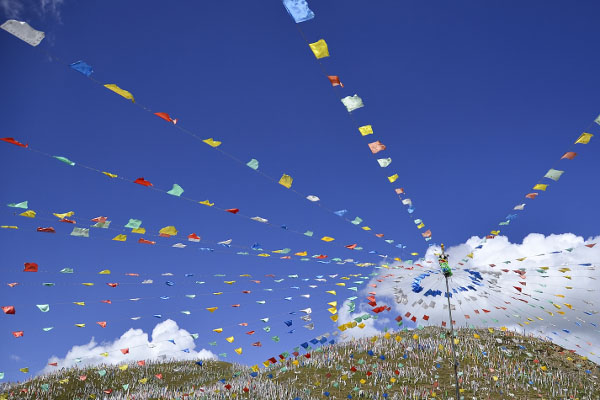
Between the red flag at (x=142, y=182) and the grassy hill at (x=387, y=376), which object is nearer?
the red flag at (x=142, y=182)

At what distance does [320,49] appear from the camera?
572cm

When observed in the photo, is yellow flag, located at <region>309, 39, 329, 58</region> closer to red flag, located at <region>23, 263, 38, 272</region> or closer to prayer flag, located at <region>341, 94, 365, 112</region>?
prayer flag, located at <region>341, 94, 365, 112</region>

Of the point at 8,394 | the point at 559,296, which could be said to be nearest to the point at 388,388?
the point at 559,296

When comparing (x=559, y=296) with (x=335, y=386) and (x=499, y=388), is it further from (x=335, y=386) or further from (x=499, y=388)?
(x=335, y=386)

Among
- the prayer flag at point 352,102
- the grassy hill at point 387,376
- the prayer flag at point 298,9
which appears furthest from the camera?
the grassy hill at point 387,376

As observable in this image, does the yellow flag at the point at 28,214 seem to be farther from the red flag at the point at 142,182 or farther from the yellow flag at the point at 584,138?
the yellow flag at the point at 584,138

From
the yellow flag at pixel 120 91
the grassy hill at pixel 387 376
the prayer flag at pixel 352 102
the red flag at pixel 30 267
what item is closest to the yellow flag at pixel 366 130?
the prayer flag at pixel 352 102

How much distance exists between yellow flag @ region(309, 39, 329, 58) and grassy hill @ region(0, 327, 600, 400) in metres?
19.4

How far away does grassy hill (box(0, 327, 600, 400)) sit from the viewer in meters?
22.9

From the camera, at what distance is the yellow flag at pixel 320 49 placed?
18.5 feet

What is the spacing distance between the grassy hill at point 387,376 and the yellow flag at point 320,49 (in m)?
19.4

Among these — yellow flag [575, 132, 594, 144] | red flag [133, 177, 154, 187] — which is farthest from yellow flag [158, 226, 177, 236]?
yellow flag [575, 132, 594, 144]

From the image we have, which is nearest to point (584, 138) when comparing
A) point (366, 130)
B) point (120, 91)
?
point (366, 130)

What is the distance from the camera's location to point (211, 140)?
7.66 m
